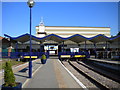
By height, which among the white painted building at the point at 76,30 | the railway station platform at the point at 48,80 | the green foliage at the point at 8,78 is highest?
the white painted building at the point at 76,30

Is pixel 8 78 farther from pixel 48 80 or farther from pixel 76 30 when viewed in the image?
pixel 76 30

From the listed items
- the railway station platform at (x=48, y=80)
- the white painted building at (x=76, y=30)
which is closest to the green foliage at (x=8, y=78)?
the railway station platform at (x=48, y=80)

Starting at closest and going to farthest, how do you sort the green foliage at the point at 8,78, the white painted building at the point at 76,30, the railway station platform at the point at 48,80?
1. the green foliage at the point at 8,78
2. the railway station platform at the point at 48,80
3. the white painted building at the point at 76,30

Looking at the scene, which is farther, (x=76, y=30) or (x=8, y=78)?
(x=76, y=30)

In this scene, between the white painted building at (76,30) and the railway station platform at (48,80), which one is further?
the white painted building at (76,30)

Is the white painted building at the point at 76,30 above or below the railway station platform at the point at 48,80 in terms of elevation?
above

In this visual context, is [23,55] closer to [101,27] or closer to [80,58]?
[80,58]

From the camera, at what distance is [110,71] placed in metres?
15.9

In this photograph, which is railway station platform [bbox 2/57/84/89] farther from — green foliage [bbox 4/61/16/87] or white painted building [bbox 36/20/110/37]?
white painted building [bbox 36/20/110/37]

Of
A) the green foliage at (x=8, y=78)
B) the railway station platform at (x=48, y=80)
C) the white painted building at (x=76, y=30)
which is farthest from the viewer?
the white painted building at (x=76, y=30)

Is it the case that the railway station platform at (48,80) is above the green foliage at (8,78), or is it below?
below

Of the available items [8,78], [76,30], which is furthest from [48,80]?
[76,30]

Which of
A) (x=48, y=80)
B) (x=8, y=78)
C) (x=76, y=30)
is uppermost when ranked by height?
(x=76, y=30)

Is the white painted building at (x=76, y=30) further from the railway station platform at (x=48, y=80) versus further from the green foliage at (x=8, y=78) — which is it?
the green foliage at (x=8, y=78)
